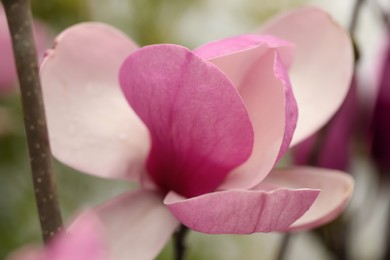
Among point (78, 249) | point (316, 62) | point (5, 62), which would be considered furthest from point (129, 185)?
point (78, 249)

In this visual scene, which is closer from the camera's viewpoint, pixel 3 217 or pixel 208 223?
pixel 208 223

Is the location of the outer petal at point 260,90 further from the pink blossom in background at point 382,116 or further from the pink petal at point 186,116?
the pink blossom in background at point 382,116

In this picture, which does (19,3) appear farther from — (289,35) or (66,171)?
(66,171)

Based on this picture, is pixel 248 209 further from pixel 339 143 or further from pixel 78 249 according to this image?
pixel 339 143

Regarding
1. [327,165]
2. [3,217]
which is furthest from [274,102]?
[3,217]

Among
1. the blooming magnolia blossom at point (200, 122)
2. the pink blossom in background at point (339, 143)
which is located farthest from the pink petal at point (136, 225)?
the pink blossom in background at point (339, 143)

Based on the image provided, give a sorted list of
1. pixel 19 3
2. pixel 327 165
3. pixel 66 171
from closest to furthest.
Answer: pixel 19 3, pixel 327 165, pixel 66 171
